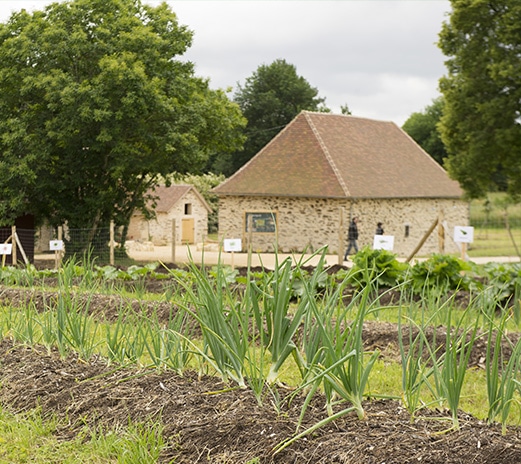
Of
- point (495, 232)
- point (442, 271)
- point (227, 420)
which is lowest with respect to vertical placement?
point (227, 420)

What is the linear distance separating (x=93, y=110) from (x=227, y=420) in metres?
22.0

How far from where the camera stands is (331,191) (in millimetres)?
32031

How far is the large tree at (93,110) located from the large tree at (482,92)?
315 inches

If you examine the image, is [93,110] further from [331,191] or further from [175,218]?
[175,218]

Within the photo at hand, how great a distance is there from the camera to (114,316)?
9.40 meters

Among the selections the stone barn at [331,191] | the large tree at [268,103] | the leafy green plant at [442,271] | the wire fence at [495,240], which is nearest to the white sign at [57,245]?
the leafy green plant at [442,271]

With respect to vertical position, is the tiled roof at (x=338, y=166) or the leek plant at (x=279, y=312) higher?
the tiled roof at (x=338, y=166)

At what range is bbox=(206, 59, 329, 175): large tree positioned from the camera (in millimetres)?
54031

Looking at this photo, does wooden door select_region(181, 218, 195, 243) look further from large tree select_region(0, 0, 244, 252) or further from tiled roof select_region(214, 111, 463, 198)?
large tree select_region(0, 0, 244, 252)

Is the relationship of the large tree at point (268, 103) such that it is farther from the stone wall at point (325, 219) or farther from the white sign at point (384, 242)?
the white sign at point (384, 242)

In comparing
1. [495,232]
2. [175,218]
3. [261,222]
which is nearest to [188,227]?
[175,218]

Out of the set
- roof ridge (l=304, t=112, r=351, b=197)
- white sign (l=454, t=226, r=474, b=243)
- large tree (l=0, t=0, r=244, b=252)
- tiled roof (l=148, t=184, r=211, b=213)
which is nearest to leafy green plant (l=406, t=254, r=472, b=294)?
white sign (l=454, t=226, r=474, b=243)

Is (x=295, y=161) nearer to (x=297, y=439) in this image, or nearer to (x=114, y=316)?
(x=114, y=316)

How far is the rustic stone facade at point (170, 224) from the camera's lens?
1604 inches
